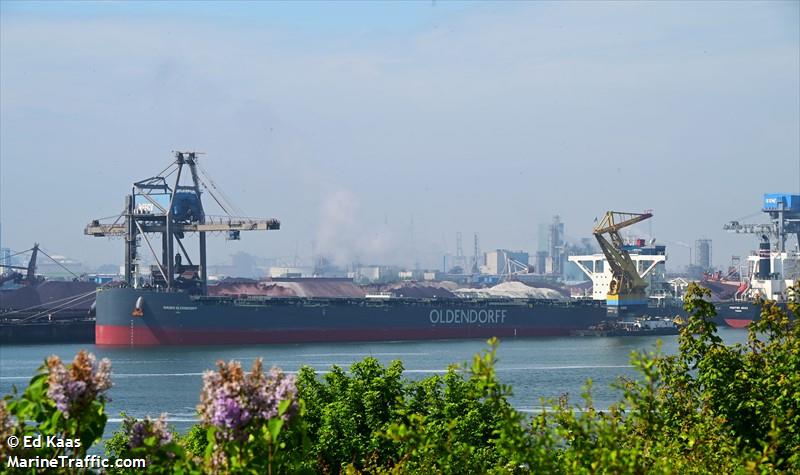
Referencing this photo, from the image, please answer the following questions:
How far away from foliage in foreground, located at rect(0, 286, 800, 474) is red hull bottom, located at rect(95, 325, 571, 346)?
41.8m

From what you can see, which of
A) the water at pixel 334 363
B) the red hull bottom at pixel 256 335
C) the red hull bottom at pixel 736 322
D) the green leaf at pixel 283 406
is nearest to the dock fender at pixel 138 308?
the red hull bottom at pixel 256 335

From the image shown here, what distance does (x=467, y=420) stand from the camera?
614 inches

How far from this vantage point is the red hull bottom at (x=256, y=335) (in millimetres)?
59531

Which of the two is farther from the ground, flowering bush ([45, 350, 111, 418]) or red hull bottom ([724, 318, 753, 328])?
flowering bush ([45, 350, 111, 418])

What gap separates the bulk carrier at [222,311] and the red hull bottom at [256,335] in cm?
5

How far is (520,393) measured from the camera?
33.8m

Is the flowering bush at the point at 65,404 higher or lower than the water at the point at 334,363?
higher

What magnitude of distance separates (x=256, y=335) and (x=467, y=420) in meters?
46.6

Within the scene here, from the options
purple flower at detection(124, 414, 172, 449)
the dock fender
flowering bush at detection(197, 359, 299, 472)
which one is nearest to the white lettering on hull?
the dock fender

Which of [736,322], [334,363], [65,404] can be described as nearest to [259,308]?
[334,363]

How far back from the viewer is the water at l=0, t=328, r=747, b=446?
1293 inches

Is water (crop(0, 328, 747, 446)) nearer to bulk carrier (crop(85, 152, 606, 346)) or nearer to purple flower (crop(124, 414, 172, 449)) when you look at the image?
bulk carrier (crop(85, 152, 606, 346))

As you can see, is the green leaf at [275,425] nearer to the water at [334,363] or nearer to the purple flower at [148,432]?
the purple flower at [148,432]

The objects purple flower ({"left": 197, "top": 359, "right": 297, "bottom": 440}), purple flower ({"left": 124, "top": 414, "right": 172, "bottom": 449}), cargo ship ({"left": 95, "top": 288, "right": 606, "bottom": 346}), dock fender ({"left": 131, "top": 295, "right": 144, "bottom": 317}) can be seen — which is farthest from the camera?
cargo ship ({"left": 95, "top": 288, "right": 606, "bottom": 346})
